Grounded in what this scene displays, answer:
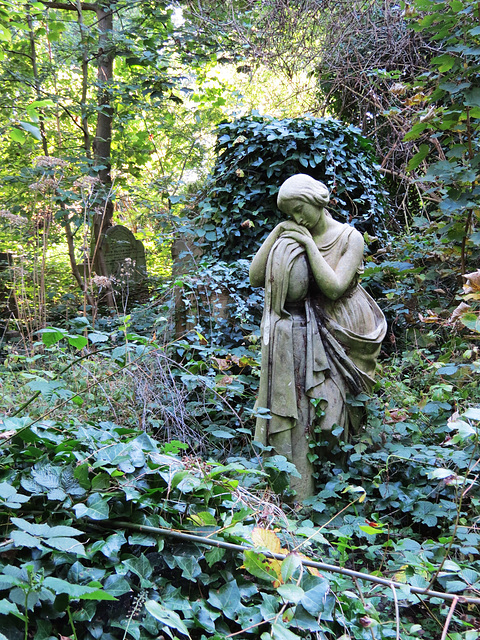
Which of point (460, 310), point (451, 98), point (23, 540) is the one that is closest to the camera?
point (23, 540)

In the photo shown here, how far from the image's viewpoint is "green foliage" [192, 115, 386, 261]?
640cm

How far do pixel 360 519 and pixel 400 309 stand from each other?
350 centimetres

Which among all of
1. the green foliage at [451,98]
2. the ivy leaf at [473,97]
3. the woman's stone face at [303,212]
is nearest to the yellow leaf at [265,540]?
the woman's stone face at [303,212]

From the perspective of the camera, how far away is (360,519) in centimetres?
286

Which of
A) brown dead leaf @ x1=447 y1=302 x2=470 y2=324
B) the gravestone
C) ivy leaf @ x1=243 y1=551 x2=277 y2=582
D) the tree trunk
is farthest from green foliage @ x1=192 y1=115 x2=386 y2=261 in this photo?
ivy leaf @ x1=243 y1=551 x2=277 y2=582

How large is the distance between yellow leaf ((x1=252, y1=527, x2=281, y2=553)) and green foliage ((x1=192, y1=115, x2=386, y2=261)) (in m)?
5.11

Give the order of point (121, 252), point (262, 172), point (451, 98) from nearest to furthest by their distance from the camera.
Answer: point (451, 98), point (262, 172), point (121, 252)

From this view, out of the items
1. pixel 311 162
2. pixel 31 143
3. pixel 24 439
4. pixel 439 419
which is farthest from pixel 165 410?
pixel 31 143

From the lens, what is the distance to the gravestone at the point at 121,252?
8938 mm

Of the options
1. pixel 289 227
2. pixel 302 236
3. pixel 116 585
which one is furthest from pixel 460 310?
pixel 116 585

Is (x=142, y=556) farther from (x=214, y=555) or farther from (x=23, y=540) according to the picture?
(x=23, y=540)

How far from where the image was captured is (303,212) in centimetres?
344

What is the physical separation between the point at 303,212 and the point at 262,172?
3345 mm

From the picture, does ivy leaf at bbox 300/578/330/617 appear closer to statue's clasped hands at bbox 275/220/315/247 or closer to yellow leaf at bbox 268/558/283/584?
yellow leaf at bbox 268/558/283/584
